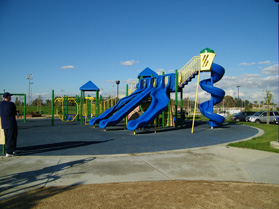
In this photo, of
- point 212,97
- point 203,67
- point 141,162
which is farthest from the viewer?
point 212,97

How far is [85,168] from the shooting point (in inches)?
243

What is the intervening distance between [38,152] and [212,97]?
525 inches

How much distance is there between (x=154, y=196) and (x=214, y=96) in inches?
576

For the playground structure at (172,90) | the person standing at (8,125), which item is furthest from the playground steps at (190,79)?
the person standing at (8,125)

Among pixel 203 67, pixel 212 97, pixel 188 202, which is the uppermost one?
pixel 203 67

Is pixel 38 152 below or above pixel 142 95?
below

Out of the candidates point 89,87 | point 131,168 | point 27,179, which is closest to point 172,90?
point 89,87

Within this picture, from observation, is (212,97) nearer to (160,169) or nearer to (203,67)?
(203,67)

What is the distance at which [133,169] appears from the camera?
6.14 m

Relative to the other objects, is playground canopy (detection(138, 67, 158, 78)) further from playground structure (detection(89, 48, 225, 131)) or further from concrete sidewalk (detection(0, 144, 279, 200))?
concrete sidewalk (detection(0, 144, 279, 200))

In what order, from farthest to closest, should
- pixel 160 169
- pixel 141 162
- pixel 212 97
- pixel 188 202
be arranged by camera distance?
pixel 212 97 < pixel 141 162 < pixel 160 169 < pixel 188 202

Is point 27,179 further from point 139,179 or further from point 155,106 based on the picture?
point 155,106

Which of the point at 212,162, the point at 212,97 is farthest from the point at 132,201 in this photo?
the point at 212,97

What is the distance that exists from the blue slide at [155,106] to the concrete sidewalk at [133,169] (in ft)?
18.8
